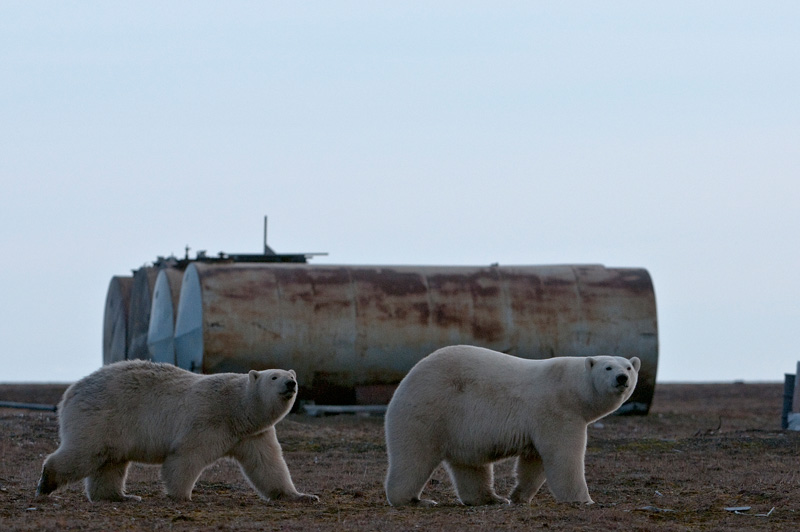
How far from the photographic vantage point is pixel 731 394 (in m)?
37.7

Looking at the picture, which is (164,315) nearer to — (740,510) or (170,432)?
(170,432)

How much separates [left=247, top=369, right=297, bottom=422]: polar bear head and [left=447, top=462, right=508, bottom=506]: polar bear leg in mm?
1468

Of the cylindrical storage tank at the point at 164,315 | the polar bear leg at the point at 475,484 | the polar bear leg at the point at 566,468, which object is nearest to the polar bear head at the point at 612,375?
the polar bear leg at the point at 566,468

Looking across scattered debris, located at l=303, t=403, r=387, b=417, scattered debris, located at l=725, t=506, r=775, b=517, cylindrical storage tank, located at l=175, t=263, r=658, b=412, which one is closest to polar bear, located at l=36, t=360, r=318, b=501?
scattered debris, located at l=725, t=506, r=775, b=517

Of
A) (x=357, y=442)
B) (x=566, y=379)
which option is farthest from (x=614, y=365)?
(x=357, y=442)

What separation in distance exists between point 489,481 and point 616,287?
13.4 m

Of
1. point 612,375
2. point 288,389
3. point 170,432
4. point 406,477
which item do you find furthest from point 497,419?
point 170,432

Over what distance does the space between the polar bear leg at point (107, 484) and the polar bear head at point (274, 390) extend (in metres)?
1.34

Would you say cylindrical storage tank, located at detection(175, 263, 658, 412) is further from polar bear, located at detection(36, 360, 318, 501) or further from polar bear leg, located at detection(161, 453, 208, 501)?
polar bear leg, located at detection(161, 453, 208, 501)

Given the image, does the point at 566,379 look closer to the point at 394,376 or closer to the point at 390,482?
A: the point at 390,482

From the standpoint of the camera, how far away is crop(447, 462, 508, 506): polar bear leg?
984 cm

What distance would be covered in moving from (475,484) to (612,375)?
1574mm

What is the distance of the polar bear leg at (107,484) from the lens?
10047 mm

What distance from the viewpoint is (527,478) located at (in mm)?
9898
